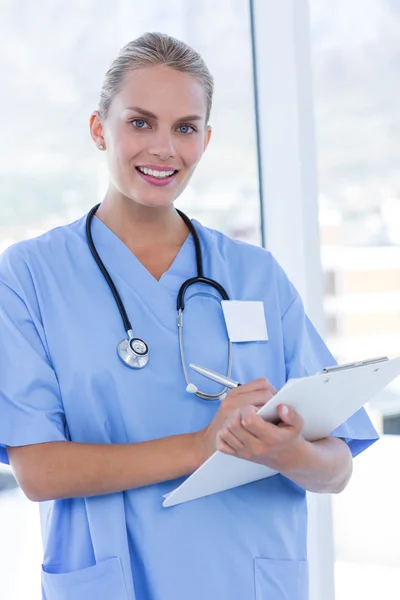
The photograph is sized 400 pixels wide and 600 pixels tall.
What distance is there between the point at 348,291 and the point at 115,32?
2.76 feet

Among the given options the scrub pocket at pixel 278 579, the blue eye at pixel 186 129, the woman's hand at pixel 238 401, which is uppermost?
the blue eye at pixel 186 129

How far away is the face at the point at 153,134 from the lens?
1151 millimetres

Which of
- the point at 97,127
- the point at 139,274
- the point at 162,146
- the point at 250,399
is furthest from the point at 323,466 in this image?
the point at 97,127

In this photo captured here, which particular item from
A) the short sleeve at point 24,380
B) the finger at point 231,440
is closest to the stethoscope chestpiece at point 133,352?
the short sleeve at point 24,380

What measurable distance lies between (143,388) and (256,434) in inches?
9.6

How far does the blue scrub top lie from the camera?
1064 millimetres

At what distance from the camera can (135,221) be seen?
1245 mm

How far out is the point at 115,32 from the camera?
5.17 ft

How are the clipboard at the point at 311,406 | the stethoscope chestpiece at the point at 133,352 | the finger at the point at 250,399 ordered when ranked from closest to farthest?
the clipboard at the point at 311,406 → the finger at the point at 250,399 → the stethoscope chestpiece at the point at 133,352

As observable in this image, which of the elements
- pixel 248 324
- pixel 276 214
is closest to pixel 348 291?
pixel 276 214

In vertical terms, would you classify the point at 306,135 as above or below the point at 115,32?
below

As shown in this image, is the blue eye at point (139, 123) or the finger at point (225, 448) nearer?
the finger at point (225, 448)

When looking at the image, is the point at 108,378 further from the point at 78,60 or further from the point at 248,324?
the point at 78,60

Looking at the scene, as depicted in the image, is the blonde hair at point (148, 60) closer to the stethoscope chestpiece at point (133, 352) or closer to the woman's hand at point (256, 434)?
the stethoscope chestpiece at point (133, 352)
